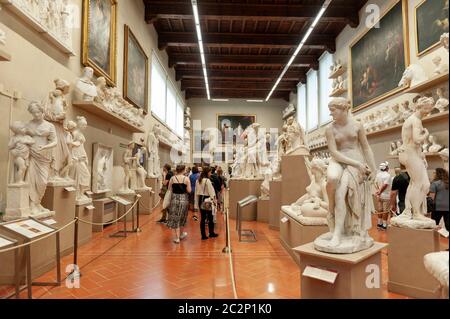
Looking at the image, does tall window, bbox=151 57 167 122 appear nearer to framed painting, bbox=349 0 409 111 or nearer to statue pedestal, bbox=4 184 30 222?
framed painting, bbox=349 0 409 111

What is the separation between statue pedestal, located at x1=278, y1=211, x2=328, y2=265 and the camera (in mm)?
4383

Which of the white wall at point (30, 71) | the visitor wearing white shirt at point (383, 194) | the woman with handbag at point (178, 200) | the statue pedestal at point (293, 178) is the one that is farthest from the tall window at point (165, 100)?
the visitor wearing white shirt at point (383, 194)

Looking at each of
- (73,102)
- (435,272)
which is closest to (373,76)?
(73,102)

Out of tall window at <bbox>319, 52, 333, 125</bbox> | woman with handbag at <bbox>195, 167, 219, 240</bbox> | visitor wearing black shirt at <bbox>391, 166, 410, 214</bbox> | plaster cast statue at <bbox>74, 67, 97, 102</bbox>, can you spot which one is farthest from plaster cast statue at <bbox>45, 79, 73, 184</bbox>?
tall window at <bbox>319, 52, 333, 125</bbox>

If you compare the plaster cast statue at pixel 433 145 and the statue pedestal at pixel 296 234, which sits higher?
the plaster cast statue at pixel 433 145

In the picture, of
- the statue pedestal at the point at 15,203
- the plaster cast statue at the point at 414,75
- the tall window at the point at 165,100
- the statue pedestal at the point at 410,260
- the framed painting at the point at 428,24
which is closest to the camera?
the statue pedestal at the point at 410,260

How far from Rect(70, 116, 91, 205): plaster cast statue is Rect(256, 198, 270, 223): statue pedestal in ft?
15.1

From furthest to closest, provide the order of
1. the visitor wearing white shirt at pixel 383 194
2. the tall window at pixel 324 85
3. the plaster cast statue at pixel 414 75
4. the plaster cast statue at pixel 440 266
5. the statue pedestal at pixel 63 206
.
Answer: the tall window at pixel 324 85, the plaster cast statue at pixel 414 75, the visitor wearing white shirt at pixel 383 194, the statue pedestal at pixel 63 206, the plaster cast statue at pixel 440 266

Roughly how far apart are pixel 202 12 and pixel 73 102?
6872 millimetres

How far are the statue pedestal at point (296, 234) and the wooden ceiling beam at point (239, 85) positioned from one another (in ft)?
54.8

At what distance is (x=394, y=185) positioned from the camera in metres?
5.80

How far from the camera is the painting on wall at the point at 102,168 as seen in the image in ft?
23.4

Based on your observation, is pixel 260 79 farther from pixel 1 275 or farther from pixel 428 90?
pixel 1 275

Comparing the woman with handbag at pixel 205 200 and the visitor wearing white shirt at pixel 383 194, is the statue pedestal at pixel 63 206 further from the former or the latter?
the visitor wearing white shirt at pixel 383 194
